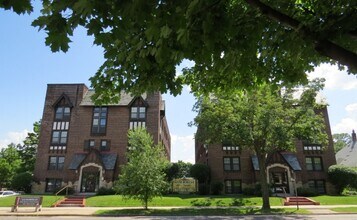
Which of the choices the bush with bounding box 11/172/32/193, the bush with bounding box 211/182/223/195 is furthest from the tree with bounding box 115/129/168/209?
the bush with bounding box 11/172/32/193

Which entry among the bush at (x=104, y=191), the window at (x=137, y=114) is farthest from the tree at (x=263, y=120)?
the window at (x=137, y=114)

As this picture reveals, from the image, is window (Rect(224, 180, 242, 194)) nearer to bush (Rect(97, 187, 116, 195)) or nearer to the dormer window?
the dormer window

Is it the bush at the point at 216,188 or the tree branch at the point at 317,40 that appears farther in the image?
the bush at the point at 216,188

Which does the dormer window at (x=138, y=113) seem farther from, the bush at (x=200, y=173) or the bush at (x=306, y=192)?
the bush at (x=306, y=192)

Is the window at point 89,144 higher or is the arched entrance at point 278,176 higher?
the window at point 89,144

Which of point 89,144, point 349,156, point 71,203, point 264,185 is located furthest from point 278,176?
point 349,156

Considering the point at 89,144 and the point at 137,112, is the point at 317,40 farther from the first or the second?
the point at 89,144

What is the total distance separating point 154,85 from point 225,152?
113 ft

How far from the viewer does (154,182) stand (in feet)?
79.5

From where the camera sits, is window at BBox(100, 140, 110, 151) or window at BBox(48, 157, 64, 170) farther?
window at BBox(100, 140, 110, 151)

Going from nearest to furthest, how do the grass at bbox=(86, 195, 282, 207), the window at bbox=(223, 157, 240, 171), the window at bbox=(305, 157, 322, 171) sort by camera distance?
the grass at bbox=(86, 195, 282, 207)
the window at bbox=(223, 157, 240, 171)
the window at bbox=(305, 157, 322, 171)

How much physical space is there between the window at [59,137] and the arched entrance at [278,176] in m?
27.6

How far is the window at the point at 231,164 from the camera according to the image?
39.2 m

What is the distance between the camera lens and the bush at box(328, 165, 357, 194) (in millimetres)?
35500
